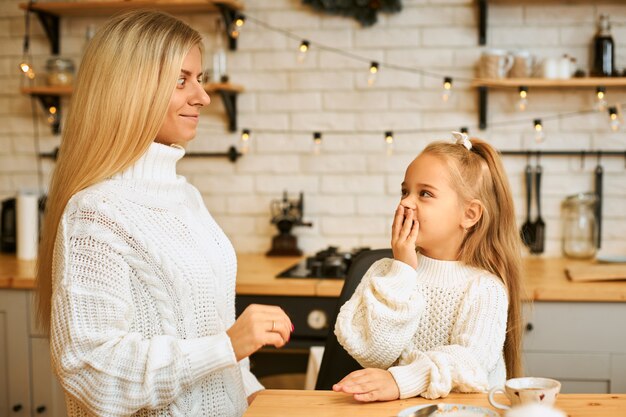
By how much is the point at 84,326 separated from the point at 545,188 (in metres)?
2.25

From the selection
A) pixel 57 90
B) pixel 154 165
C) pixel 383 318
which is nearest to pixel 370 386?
pixel 383 318

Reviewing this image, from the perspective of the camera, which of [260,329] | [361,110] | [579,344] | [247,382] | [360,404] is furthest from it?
[361,110]

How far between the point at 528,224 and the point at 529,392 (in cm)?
206

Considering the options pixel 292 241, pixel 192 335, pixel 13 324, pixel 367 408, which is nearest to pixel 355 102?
pixel 292 241

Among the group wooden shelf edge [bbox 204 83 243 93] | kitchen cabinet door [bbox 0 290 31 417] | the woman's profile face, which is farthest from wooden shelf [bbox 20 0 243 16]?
the woman's profile face

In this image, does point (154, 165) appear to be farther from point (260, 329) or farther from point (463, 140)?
point (463, 140)

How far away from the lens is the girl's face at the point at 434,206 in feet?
5.68

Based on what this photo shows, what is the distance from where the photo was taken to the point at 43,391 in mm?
2854

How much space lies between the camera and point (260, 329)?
1.48 m

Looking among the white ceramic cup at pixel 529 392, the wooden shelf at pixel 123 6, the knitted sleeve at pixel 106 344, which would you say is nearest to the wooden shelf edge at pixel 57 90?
the wooden shelf at pixel 123 6

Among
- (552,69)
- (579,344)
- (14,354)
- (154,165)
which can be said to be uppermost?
(552,69)

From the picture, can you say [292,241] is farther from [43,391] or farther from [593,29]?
[593,29]

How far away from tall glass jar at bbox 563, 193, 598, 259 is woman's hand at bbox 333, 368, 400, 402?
6.31 ft

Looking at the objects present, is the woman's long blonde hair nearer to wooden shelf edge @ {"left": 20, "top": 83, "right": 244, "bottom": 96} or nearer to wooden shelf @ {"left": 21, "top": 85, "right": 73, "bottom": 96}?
wooden shelf edge @ {"left": 20, "top": 83, "right": 244, "bottom": 96}
